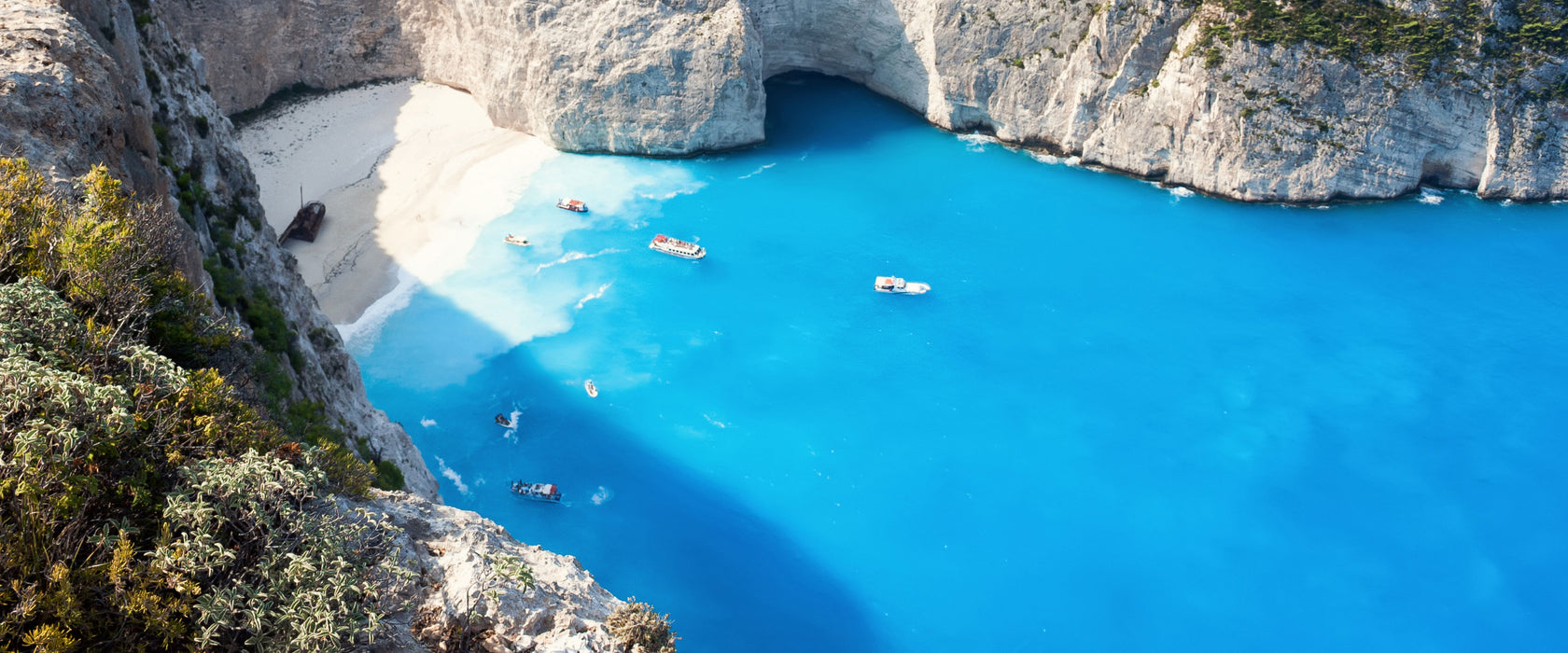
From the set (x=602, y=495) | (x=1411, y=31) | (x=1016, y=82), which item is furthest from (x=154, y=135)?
(x=1411, y=31)

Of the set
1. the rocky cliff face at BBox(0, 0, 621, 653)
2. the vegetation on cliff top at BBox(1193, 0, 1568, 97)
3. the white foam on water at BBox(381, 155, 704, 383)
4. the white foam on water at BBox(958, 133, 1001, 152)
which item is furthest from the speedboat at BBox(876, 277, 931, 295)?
the rocky cliff face at BBox(0, 0, 621, 653)

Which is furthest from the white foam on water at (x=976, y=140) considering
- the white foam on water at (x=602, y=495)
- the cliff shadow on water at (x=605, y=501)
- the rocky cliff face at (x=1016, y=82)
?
the white foam on water at (x=602, y=495)

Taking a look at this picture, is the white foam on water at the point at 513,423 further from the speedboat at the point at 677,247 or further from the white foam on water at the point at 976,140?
the white foam on water at the point at 976,140

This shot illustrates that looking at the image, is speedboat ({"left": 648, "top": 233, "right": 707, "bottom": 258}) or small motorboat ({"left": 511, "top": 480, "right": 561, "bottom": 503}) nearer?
small motorboat ({"left": 511, "top": 480, "right": 561, "bottom": 503})

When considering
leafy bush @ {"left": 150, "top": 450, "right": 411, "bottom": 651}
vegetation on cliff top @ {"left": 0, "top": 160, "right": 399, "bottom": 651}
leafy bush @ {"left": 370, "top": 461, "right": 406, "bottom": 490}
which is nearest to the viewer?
vegetation on cliff top @ {"left": 0, "top": 160, "right": 399, "bottom": 651}

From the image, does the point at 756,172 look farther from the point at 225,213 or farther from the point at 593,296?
the point at 225,213

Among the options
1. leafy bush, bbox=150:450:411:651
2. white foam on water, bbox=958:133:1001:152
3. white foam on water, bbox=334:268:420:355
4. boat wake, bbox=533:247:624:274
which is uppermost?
leafy bush, bbox=150:450:411:651

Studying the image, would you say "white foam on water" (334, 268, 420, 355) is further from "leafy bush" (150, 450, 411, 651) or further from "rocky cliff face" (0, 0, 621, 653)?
"leafy bush" (150, 450, 411, 651)
